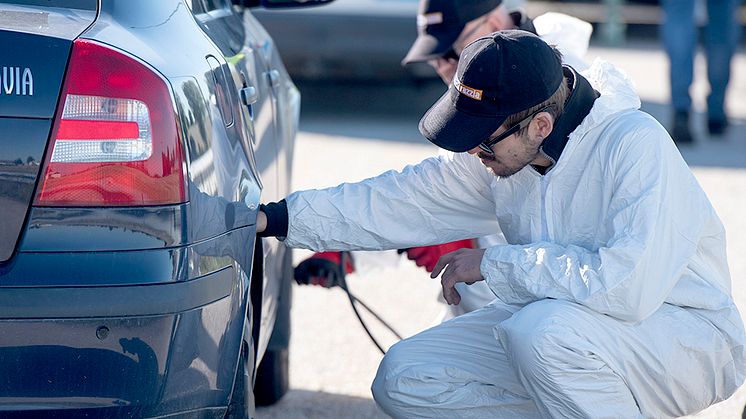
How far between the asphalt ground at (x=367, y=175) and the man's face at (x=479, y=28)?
0.67 meters

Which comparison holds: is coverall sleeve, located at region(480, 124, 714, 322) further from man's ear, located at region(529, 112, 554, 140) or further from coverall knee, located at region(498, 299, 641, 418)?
man's ear, located at region(529, 112, 554, 140)

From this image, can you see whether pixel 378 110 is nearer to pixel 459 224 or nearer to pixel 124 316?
pixel 459 224

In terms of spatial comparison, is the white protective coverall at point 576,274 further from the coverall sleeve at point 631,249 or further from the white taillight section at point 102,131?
the white taillight section at point 102,131

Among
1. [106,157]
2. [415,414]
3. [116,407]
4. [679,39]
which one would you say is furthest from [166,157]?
[679,39]

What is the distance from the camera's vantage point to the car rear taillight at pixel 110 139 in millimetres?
2051

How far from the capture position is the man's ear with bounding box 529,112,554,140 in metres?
2.74

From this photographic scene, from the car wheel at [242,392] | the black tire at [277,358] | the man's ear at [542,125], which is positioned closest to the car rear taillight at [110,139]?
the car wheel at [242,392]

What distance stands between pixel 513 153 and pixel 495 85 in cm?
20

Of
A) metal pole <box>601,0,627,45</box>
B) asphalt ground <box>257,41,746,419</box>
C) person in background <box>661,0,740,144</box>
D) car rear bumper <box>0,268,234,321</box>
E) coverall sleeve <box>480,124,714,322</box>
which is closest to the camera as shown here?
car rear bumper <box>0,268,234,321</box>

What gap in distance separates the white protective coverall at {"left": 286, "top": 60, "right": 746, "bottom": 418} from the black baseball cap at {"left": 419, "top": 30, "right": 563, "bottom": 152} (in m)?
0.18

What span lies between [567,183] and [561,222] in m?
0.10

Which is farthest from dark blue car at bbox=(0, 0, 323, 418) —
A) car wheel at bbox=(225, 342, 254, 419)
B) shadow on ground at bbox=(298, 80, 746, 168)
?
shadow on ground at bbox=(298, 80, 746, 168)

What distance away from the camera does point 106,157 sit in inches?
81.6

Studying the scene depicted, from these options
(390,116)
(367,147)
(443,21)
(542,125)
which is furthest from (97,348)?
(390,116)
